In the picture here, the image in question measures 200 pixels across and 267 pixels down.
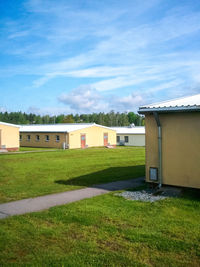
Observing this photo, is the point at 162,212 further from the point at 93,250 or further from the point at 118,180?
the point at 118,180

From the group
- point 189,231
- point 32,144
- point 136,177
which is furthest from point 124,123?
point 189,231

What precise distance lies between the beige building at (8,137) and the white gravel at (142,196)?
22651 millimetres

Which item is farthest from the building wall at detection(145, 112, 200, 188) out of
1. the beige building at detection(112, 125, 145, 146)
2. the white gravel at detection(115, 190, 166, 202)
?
the beige building at detection(112, 125, 145, 146)

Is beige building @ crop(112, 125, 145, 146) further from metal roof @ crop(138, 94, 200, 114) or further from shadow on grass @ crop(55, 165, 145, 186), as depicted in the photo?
metal roof @ crop(138, 94, 200, 114)

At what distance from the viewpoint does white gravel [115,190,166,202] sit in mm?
9085

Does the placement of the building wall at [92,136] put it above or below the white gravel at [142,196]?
above

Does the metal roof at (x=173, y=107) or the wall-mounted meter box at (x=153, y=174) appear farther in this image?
the wall-mounted meter box at (x=153, y=174)

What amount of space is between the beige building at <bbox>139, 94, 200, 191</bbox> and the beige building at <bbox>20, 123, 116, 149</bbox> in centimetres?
2399

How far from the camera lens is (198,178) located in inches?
367

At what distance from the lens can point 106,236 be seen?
607 centimetres

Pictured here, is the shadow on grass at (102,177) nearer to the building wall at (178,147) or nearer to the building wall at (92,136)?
the building wall at (178,147)

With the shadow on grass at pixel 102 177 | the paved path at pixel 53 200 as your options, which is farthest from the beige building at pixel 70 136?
the paved path at pixel 53 200

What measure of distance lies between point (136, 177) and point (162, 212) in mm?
6016

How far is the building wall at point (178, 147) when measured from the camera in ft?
30.8
